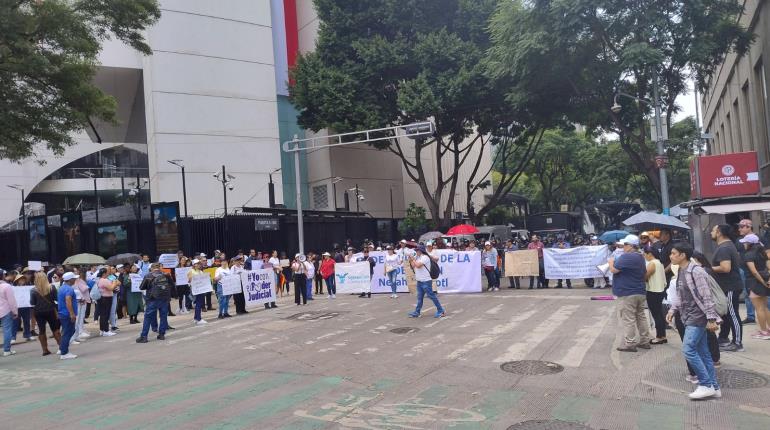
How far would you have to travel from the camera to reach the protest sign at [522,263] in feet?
63.6

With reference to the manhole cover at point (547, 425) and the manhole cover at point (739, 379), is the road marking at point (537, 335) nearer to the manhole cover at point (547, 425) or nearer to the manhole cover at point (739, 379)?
the manhole cover at point (739, 379)

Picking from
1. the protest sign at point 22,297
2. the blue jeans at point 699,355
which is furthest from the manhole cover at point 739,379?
the protest sign at point 22,297

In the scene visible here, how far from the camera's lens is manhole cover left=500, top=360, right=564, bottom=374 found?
7816 mm

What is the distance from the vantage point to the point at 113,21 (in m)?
17.0

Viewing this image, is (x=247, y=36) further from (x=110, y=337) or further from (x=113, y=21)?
(x=110, y=337)

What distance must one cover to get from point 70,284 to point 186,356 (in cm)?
298

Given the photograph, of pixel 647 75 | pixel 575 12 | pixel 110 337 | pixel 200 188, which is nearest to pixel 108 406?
pixel 110 337

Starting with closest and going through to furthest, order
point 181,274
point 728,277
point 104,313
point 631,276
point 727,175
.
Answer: point 728,277, point 631,276, point 104,313, point 181,274, point 727,175

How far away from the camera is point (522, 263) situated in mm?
19688

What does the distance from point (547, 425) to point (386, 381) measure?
2.46 m

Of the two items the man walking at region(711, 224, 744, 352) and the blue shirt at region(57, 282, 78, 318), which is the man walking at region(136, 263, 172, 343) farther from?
the man walking at region(711, 224, 744, 352)

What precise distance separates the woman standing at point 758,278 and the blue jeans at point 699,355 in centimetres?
330

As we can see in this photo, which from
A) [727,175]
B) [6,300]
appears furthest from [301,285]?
[727,175]

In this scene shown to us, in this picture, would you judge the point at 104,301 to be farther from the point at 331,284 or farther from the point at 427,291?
the point at 427,291
